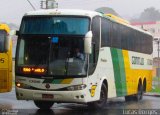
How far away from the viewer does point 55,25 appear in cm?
1430

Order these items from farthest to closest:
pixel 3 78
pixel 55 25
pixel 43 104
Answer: pixel 3 78
pixel 43 104
pixel 55 25

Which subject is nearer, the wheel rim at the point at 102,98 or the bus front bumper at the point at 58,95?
the bus front bumper at the point at 58,95

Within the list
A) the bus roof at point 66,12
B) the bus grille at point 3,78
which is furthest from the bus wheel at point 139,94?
the bus roof at point 66,12

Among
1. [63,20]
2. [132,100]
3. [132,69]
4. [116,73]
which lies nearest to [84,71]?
[63,20]

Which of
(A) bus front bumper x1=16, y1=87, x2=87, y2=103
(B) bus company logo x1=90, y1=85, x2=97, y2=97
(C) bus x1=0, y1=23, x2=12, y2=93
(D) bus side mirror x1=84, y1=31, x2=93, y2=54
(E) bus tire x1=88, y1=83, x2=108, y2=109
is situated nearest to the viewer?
(D) bus side mirror x1=84, y1=31, x2=93, y2=54

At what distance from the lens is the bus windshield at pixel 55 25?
14.1 meters

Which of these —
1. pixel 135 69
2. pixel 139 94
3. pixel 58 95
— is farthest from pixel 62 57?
pixel 139 94

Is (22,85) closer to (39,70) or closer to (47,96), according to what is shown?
(39,70)

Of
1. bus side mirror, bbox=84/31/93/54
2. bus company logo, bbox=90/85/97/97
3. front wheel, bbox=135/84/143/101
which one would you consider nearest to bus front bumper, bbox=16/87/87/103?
bus company logo, bbox=90/85/97/97

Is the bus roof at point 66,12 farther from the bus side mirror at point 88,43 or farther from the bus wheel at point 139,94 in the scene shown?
the bus wheel at point 139,94

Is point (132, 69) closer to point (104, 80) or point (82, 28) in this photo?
point (104, 80)

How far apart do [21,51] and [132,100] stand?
9223mm

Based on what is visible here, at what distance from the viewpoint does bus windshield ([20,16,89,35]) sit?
556 inches

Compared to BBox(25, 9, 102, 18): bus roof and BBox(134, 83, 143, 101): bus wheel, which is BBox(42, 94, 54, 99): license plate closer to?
BBox(25, 9, 102, 18): bus roof
